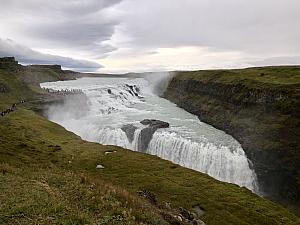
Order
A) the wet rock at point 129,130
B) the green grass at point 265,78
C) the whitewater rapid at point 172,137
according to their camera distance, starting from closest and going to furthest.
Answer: the whitewater rapid at point 172,137 < the wet rock at point 129,130 < the green grass at point 265,78

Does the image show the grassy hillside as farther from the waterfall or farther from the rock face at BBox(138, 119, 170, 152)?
the rock face at BBox(138, 119, 170, 152)

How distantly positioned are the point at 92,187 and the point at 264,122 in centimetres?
5018

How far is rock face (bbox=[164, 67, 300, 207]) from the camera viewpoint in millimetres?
50938

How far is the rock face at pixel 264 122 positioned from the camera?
167 feet

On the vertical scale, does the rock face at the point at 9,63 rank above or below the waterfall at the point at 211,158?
above

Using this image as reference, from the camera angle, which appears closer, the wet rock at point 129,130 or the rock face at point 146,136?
the rock face at point 146,136

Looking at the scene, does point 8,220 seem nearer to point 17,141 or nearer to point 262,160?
point 17,141

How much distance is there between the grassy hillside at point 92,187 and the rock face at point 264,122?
17.2 m

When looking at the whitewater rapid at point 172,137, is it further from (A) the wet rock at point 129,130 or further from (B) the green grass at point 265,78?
(B) the green grass at point 265,78

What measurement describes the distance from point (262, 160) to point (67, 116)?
4917 centimetres

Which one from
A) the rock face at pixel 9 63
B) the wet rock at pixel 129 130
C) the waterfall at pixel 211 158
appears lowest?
the waterfall at pixel 211 158

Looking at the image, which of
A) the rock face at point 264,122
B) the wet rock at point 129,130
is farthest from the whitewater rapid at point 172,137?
the rock face at point 264,122

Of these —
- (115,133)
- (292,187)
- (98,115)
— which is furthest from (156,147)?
(98,115)

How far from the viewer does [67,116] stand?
8481cm
